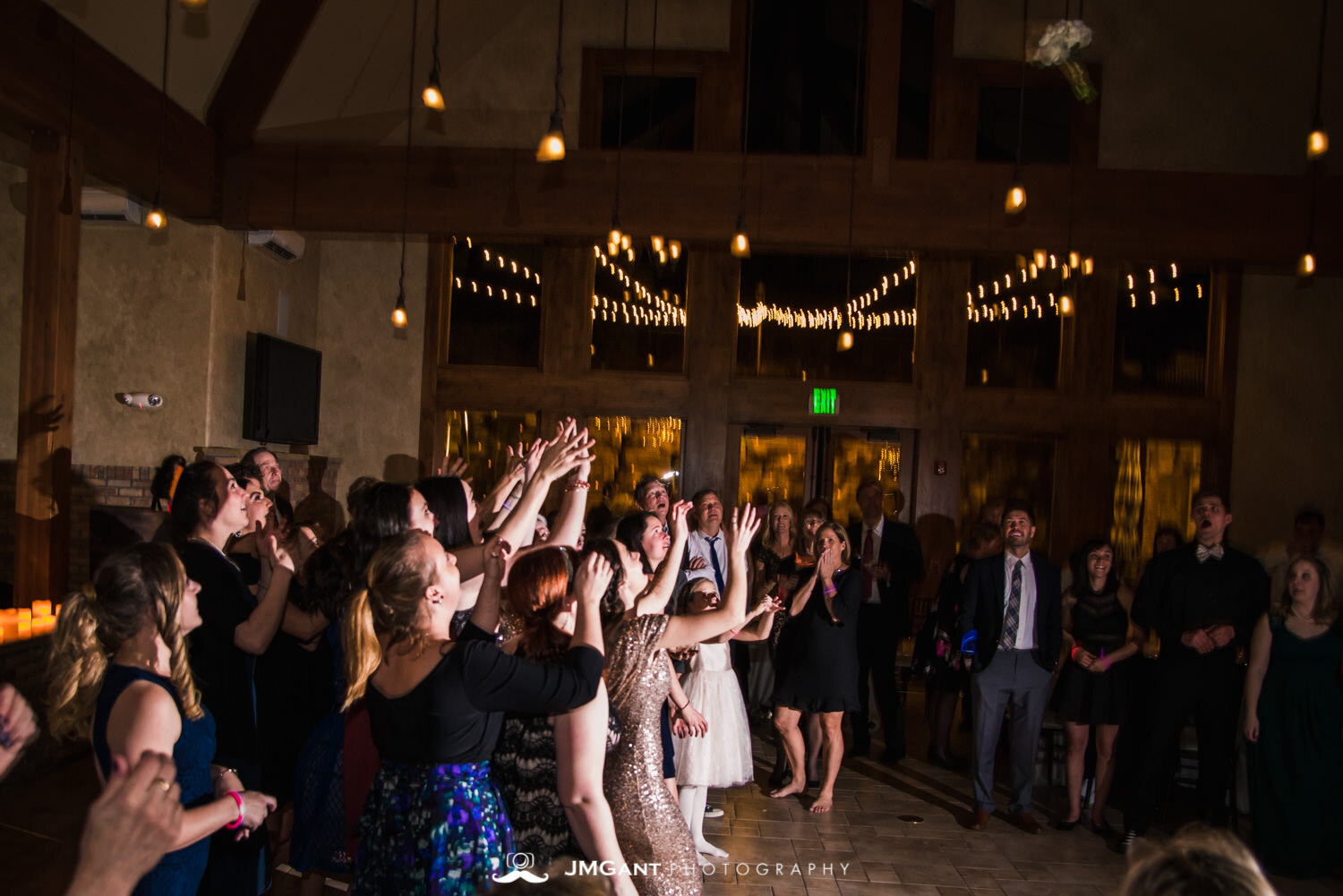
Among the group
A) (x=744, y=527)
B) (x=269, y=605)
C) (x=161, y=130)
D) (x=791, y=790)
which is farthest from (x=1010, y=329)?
(x=269, y=605)

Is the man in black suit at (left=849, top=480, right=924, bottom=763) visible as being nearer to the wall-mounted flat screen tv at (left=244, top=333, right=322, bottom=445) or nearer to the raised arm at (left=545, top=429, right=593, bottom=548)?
the raised arm at (left=545, top=429, right=593, bottom=548)

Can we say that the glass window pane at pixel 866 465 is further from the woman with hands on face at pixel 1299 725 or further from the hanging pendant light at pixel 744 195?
the woman with hands on face at pixel 1299 725

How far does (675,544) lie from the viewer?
114 inches

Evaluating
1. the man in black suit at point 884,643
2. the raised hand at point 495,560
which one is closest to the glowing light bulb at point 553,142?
the raised hand at point 495,560

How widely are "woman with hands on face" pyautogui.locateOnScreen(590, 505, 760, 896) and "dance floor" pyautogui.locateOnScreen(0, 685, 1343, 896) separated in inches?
62.7

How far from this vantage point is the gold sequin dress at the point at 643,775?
2.41 meters

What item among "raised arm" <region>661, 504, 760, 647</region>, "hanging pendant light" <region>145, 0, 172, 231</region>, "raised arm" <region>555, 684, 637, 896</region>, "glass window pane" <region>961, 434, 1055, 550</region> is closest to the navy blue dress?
"raised arm" <region>555, 684, 637, 896</region>

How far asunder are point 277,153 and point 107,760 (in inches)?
246

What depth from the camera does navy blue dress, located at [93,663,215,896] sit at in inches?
78.6

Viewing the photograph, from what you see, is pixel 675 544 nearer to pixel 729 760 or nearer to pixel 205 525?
pixel 205 525

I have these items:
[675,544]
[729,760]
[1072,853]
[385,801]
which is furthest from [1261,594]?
[385,801]

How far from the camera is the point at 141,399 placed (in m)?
6.52

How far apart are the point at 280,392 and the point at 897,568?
16.2ft

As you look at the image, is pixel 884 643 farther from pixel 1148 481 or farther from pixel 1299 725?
pixel 1148 481
